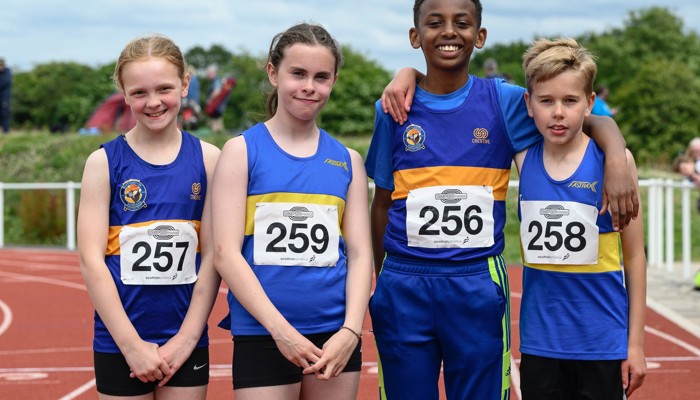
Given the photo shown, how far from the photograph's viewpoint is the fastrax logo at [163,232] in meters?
3.33

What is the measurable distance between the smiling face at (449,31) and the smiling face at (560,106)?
0.29m

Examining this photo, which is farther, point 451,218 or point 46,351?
point 46,351

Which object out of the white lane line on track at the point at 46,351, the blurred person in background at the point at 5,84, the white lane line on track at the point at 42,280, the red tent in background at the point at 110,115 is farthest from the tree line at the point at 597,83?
the white lane line on track at the point at 46,351

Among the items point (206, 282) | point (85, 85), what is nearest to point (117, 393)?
point (206, 282)

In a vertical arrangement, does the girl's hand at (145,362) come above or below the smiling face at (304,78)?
below

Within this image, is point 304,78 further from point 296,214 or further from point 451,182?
point 451,182

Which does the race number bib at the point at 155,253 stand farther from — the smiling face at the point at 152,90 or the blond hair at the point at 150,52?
the blond hair at the point at 150,52

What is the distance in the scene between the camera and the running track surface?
672cm

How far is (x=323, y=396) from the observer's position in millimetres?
3303

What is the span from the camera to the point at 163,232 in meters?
3.34

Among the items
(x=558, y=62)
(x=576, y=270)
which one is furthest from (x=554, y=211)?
(x=558, y=62)

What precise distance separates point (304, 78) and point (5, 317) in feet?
25.8

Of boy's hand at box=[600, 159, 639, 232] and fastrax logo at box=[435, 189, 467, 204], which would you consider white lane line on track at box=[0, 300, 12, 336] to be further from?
boy's hand at box=[600, 159, 639, 232]

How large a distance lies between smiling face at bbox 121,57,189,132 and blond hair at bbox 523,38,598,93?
1.25 m
